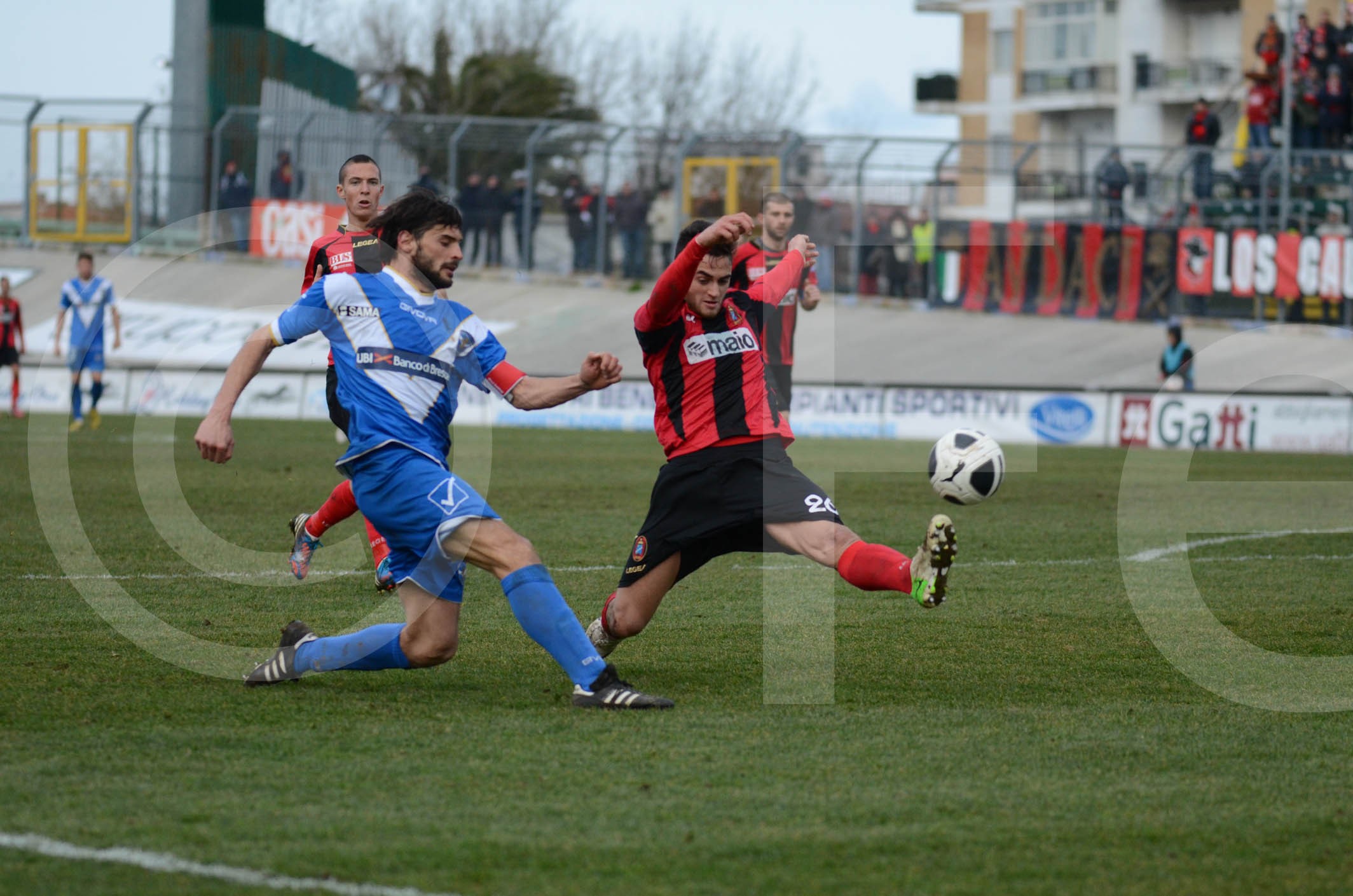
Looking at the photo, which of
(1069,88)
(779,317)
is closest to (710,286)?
(779,317)

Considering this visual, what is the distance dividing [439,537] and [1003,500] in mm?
9200

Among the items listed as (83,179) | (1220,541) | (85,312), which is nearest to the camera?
(1220,541)

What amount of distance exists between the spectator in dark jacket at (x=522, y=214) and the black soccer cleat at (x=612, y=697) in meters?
26.5

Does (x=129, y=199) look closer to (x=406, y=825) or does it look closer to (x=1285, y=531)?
(x=1285, y=531)

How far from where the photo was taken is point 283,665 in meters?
6.01

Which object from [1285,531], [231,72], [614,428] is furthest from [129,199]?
[1285,531]

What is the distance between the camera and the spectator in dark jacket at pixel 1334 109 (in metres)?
27.8

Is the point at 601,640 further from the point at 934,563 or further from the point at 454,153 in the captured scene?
the point at 454,153

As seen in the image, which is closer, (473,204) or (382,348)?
(382,348)

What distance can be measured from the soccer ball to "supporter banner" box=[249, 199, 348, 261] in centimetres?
2484

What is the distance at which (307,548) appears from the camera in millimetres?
8742

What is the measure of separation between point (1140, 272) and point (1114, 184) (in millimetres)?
1661

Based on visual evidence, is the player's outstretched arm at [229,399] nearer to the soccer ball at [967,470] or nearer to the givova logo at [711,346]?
the givova logo at [711,346]

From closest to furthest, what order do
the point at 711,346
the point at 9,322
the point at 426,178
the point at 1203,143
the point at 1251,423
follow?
1. the point at 711,346
2. the point at 1251,423
3. the point at 9,322
4. the point at 1203,143
5. the point at 426,178
